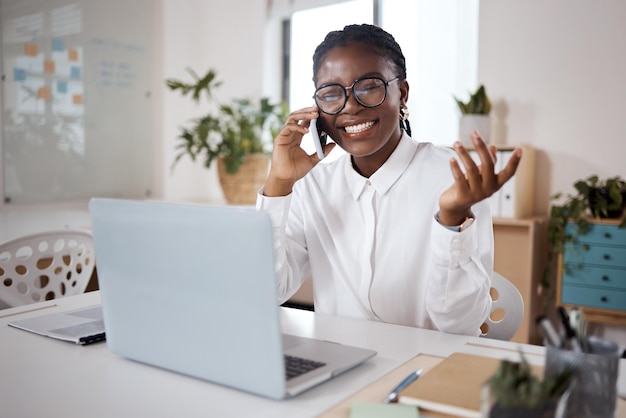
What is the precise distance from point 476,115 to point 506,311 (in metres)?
1.91

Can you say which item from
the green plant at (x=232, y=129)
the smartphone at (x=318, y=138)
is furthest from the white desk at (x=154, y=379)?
the green plant at (x=232, y=129)

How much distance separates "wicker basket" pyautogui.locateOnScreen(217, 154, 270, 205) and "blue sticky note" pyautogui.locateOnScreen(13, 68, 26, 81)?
1.15m

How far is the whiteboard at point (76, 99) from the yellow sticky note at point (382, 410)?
297cm

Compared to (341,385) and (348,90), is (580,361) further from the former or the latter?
(348,90)

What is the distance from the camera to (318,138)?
1.38 metres

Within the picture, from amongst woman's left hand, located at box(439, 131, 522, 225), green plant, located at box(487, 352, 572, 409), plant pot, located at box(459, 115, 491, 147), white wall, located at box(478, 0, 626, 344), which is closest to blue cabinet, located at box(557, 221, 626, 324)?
white wall, located at box(478, 0, 626, 344)

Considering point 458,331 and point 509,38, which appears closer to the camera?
point 458,331

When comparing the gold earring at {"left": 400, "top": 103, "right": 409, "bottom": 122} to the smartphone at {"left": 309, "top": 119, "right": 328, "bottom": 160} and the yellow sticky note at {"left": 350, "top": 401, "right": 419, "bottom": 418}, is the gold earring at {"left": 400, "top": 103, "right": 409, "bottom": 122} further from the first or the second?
the yellow sticky note at {"left": 350, "top": 401, "right": 419, "bottom": 418}

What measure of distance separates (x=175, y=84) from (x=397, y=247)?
261 centimetres

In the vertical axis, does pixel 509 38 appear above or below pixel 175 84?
above

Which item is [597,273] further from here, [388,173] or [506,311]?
[388,173]

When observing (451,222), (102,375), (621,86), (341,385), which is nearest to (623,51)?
(621,86)

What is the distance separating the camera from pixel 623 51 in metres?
2.89

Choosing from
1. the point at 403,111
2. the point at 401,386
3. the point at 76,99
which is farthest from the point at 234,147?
the point at 401,386
